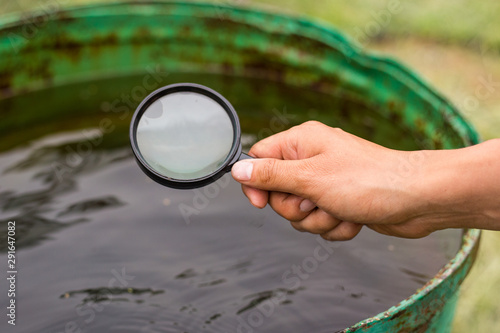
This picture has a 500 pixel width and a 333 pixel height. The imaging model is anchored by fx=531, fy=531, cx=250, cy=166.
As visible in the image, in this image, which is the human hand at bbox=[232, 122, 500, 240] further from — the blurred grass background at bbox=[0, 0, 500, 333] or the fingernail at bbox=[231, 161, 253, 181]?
the blurred grass background at bbox=[0, 0, 500, 333]

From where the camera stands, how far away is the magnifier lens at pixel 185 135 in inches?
54.4

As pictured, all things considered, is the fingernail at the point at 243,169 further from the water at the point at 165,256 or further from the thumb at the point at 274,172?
the water at the point at 165,256

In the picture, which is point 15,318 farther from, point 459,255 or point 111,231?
point 459,255

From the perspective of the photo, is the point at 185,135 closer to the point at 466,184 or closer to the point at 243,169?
the point at 243,169


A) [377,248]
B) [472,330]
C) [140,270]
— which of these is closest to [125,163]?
[140,270]

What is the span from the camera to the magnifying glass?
1365 millimetres

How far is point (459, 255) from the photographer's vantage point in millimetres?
1269

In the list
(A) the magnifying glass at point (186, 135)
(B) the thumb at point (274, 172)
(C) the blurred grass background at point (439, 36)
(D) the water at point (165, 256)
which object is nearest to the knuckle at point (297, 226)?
(D) the water at point (165, 256)

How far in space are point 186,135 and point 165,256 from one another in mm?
353

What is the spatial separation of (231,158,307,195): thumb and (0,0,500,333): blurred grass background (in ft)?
6.17

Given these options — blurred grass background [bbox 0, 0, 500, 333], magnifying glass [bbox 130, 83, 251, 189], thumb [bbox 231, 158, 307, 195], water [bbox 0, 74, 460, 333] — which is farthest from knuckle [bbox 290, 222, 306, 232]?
blurred grass background [bbox 0, 0, 500, 333]

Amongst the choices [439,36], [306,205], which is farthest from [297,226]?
[439,36]

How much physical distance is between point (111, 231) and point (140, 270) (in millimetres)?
184

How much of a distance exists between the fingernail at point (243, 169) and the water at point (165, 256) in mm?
259
